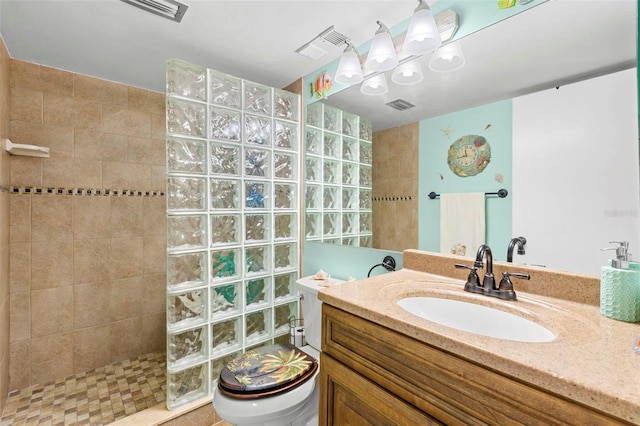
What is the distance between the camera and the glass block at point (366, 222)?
1.69 meters

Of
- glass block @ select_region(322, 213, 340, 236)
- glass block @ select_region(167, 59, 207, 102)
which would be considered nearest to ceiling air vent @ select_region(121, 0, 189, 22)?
glass block @ select_region(167, 59, 207, 102)

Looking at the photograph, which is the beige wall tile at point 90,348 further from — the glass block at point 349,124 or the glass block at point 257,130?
the glass block at point 349,124

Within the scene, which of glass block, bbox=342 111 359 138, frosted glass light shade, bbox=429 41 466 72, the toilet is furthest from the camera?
glass block, bbox=342 111 359 138

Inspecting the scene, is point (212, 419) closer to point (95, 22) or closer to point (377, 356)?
point (377, 356)

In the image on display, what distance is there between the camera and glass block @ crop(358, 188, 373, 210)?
5.58ft

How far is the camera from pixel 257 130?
1.92 metres

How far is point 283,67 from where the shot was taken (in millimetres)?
1930

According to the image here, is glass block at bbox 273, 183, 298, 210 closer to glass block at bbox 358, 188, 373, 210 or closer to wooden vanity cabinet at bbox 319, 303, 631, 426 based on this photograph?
glass block at bbox 358, 188, 373, 210

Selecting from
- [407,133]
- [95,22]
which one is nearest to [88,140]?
[95,22]

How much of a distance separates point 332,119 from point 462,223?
1.09m

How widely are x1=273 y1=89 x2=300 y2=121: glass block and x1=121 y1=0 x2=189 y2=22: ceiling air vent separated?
28.3 inches

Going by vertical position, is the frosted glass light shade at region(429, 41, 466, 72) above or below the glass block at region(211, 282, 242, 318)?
above

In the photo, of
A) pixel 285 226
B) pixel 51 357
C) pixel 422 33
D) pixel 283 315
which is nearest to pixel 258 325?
pixel 283 315

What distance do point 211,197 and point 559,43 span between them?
1733mm
